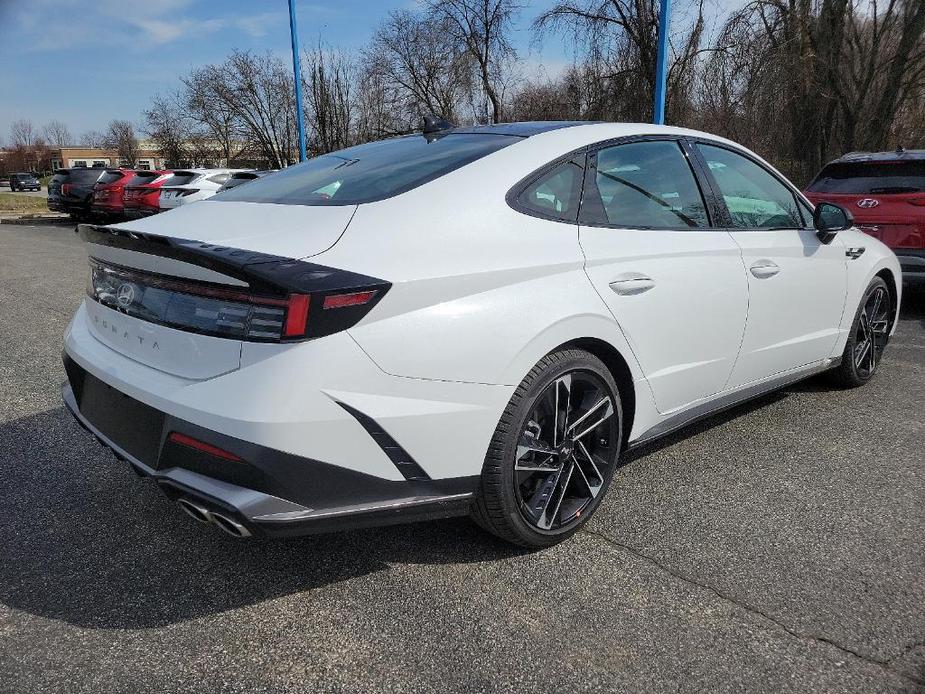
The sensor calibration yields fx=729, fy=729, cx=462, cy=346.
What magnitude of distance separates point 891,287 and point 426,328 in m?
4.06

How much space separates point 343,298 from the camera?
2.03 m

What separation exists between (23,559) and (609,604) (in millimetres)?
2062

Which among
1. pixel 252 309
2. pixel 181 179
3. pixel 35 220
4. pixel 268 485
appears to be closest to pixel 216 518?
pixel 268 485

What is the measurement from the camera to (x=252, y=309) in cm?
205

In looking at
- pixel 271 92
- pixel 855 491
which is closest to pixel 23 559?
pixel 855 491

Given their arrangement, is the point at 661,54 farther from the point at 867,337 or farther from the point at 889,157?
the point at 867,337

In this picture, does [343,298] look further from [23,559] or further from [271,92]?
[271,92]

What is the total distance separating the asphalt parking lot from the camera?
80.0 inches

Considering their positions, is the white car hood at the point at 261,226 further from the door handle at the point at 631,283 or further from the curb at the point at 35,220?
the curb at the point at 35,220

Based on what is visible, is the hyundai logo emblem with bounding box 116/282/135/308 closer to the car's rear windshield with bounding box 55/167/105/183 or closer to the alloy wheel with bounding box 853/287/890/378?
the alloy wheel with bounding box 853/287/890/378

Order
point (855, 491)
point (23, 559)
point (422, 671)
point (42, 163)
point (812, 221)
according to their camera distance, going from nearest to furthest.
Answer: point (422, 671) < point (23, 559) < point (855, 491) < point (812, 221) < point (42, 163)

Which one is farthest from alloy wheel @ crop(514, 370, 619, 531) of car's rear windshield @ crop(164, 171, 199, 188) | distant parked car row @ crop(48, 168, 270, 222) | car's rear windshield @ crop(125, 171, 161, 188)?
car's rear windshield @ crop(125, 171, 161, 188)

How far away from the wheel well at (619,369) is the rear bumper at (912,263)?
5.06 meters

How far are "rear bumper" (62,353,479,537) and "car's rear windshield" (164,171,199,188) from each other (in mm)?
14579
